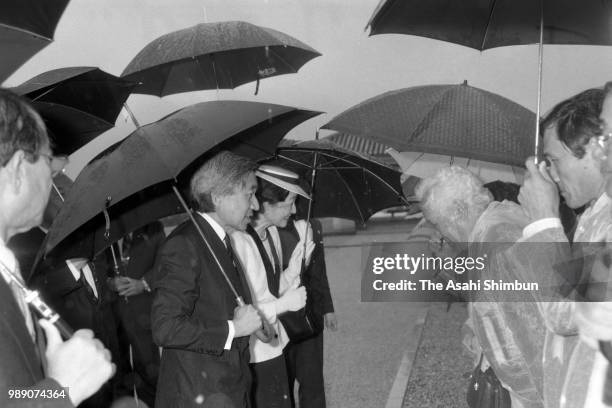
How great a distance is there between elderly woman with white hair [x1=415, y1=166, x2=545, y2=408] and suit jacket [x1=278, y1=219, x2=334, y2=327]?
1368 millimetres

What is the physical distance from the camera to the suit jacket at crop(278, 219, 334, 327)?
13.3 ft

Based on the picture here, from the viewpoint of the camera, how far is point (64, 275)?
3537 mm

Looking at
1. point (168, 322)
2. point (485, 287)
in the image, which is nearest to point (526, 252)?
point (485, 287)

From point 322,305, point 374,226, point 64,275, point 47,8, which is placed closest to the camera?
point 47,8

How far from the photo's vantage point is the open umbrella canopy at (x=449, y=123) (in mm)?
3264

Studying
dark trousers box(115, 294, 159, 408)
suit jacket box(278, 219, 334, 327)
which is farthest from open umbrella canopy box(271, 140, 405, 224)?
dark trousers box(115, 294, 159, 408)

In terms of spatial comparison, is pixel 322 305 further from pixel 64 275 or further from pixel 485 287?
pixel 485 287

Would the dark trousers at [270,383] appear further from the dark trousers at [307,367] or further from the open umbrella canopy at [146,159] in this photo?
the open umbrella canopy at [146,159]

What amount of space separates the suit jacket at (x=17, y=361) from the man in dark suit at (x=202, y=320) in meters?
1.24

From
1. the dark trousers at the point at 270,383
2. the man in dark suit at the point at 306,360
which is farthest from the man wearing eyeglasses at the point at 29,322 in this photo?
the man in dark suit at the point at 306,360

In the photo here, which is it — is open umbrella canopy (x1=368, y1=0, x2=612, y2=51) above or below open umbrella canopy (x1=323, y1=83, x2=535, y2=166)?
above

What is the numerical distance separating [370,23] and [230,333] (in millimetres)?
1559

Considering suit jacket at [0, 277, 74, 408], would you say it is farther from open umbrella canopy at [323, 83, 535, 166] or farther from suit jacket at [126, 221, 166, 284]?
suit jacket at [126, 221, 166, 284]

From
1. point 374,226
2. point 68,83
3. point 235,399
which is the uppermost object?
point 68,83
